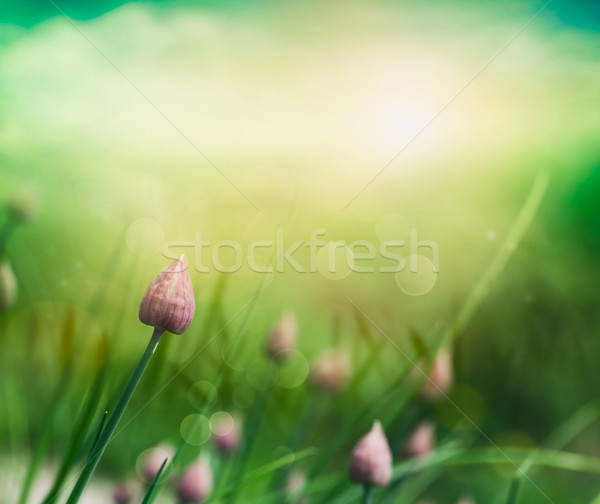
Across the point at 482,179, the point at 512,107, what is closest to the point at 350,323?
the point at 482,179

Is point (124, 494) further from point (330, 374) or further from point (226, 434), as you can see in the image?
point (330, 374)

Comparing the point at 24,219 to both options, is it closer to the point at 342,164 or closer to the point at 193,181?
the point at 193,181

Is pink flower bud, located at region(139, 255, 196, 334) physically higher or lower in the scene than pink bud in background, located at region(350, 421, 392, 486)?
higher

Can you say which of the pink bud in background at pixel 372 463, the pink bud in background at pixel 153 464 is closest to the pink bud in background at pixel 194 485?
the pink bud in background at pixel 153 464

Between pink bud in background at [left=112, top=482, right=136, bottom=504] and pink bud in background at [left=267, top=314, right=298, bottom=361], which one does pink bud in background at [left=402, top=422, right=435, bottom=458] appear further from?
pink bud in background at [left=112, top=482, right=136, bottom=504]

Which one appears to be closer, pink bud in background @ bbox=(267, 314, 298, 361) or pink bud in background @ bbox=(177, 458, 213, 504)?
pink bud in background @ bbox=(177, 458, 213, 504)

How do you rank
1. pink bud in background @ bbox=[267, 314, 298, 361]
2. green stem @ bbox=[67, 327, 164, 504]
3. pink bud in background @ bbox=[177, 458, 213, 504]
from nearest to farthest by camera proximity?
green stem @ bbox=[67, 327, 164, 504], pink bud in background @ bbox=[177, 458, 213, 504], pink bud in background @ bbox=[267, 314, 298, 361]

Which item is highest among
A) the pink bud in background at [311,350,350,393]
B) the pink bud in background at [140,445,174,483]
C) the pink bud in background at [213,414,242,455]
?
the pink bud in background at [311,350,350,393]

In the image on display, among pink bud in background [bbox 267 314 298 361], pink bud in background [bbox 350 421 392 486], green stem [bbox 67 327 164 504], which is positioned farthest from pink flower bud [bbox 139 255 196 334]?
pink bud in background [bbox 267 314 298 361]
